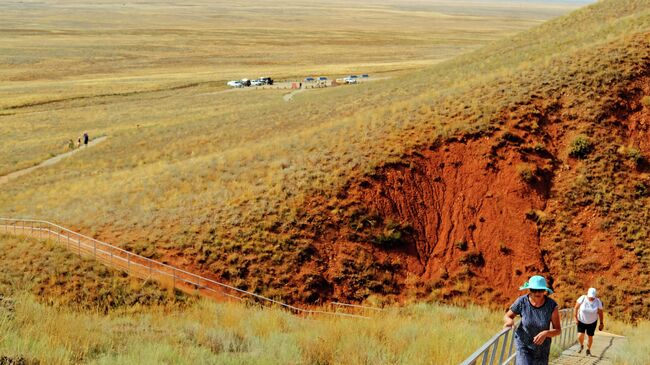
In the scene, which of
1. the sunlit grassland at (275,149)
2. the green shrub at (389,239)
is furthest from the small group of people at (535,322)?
the sunlit grassland at (275,149)

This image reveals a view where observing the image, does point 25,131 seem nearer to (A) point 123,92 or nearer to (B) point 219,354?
(A) point 123,92

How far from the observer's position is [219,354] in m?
9.98

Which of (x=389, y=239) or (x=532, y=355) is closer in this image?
(x=532, y=355)

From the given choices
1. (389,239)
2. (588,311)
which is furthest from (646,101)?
(588,311)

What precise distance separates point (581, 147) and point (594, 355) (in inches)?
489

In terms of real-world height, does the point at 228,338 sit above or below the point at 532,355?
below

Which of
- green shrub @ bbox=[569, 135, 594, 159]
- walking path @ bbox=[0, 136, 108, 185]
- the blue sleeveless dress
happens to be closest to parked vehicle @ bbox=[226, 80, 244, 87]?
walking path @ bbox=[0, 136, 108, 185]

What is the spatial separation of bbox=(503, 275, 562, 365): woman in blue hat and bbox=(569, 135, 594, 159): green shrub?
647 inches

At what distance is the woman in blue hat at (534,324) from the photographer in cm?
773

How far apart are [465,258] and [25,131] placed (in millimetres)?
48159

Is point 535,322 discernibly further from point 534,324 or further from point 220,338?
point 220,338

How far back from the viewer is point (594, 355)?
476 inches

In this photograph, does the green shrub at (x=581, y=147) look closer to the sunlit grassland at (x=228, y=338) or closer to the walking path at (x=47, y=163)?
the sunlit grassland at (x=228, y=338)

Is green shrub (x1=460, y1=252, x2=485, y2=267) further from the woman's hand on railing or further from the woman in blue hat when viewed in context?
the woman's hand on railing
